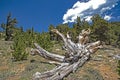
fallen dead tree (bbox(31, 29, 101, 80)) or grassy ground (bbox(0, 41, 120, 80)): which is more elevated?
fallen dead tree (bbox(31, 29, 101, 80))

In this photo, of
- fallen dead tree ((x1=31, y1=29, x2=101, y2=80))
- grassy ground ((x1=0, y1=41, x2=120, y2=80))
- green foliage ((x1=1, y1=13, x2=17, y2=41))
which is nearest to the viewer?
fallen dead tree ((x1=31, y1=29, x2=101, y2=80))

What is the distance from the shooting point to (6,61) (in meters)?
40.2

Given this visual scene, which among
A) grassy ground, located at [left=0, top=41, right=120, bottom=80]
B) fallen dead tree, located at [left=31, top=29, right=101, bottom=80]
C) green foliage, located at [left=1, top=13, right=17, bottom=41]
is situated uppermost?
green foliage, located at [left=1, top=13, right=17, bottom=41]

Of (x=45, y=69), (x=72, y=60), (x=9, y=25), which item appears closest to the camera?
(x=72, y=60)

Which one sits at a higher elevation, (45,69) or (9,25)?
(9,25)

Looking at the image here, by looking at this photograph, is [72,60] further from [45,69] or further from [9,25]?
[9,25]

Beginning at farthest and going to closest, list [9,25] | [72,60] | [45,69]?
[9,25]
[45,69]
[72,60]

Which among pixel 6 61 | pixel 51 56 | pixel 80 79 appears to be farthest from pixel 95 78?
pixel 6 61

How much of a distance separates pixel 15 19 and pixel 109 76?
52029 millimetres

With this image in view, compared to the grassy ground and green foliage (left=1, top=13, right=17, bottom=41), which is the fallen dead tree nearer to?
the grassy ground

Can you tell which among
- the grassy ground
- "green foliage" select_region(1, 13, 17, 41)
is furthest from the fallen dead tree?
"green foliage" select_region(1, 13, 17, 41)

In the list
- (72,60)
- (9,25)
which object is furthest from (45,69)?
(9,25)

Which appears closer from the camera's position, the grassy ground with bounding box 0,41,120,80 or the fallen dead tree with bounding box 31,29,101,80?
the fallen dead tree with bounding box 31,29,101,80

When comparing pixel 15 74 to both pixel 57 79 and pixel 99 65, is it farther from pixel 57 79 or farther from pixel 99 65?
pixel 57 79
